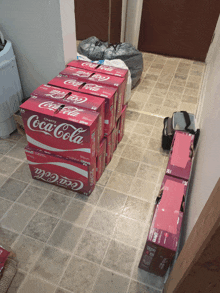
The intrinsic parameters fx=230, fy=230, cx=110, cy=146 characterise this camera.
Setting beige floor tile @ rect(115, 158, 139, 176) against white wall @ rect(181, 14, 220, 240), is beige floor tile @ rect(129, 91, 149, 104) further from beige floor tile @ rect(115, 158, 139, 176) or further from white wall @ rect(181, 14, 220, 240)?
white wall @ rect(181, 14, 220, 240)

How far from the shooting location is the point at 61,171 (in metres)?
2.20

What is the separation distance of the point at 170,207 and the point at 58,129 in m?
1.08

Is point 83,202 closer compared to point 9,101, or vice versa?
point 83,202

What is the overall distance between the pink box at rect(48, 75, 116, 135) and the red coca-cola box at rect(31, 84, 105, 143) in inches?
2.9

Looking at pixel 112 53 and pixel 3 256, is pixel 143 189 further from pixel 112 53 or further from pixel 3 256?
pixel 112 53

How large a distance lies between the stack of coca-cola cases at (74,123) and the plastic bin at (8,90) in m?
0.65

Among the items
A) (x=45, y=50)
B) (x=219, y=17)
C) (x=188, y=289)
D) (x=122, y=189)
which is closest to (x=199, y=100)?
(x=219, y=17)

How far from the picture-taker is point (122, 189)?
240 centimetres

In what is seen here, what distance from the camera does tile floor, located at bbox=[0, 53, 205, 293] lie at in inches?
69.1

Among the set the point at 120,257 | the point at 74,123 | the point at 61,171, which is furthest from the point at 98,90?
the point at 120,257

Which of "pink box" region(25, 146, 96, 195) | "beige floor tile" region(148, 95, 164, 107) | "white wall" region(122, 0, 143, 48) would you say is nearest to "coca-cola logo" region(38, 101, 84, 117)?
"pink box" region(25, 146, 96, 195)

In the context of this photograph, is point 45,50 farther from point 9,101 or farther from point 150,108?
point 150,108

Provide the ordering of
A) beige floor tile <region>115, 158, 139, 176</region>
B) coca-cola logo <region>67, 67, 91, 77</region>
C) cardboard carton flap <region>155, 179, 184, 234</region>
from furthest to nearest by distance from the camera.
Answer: beige floor tile <region>115, 158, 139, 176</region> → coca-cola logo <region>67, 67, 91, 77</region> → cardboard carton flap <region>155, 179, 184, 234</region>

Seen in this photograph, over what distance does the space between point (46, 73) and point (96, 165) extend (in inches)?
49.8
